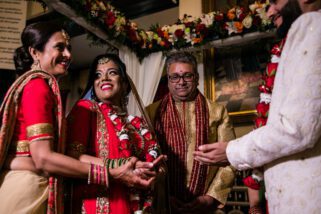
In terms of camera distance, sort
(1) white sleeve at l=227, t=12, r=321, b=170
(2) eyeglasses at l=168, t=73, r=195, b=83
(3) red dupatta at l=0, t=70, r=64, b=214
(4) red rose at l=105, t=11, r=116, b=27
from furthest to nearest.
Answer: (4) red rose at l=105, t=11, r=116, b=27 → (2) eyeglasses at l=168, t=73, r=195, b=83 → (3) red dupatta at l=0, t=70, r=64, b=214 → (1) white sleeve at l=227, t=12, r=321, b=170

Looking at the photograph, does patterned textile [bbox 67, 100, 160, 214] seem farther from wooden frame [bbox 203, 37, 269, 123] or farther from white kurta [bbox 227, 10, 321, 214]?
wooden frame [bbox 203, 37, 269, 123]

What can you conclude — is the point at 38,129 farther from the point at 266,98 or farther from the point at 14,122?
the point at 266,98

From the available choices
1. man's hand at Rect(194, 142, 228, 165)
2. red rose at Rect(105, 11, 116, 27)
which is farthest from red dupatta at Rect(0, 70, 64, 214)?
red rose at Rect(105, 11, 116, 27)

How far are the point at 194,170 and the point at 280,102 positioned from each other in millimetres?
1445

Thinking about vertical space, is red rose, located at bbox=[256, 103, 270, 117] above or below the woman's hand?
above

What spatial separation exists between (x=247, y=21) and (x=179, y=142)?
2297 millimetres

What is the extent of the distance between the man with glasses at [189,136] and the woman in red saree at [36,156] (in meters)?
0.77

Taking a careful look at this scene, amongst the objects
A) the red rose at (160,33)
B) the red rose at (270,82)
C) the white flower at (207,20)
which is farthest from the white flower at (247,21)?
the red rose at (270,82)

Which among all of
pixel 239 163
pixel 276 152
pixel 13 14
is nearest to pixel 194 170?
pixel 239 163

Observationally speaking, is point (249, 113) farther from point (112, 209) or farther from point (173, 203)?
point (112, 209)

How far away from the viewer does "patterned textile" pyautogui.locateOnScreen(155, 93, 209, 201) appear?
254cm

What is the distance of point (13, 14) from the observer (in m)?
3.77

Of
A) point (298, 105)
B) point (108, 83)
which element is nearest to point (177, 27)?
point (108, 83)

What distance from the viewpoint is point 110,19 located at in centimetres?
399
